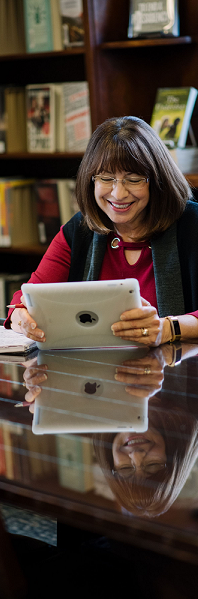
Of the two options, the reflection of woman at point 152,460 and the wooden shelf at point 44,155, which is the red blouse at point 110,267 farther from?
the wooden shelf at point 44,155

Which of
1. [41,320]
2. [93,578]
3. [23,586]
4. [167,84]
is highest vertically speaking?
[167,84]

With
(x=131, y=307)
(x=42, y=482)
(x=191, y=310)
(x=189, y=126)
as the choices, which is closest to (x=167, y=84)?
(x=189, y=126)

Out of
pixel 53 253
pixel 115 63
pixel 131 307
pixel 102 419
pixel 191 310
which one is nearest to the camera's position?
pixel 102 419

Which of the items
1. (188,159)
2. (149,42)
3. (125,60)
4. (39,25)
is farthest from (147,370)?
(39,25)

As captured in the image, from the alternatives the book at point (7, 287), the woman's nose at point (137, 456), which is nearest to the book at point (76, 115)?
the book at point (7, 287)

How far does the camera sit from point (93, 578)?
105 cm

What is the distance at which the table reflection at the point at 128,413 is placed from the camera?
0.77m

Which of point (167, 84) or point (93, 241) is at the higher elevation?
point (167, 84)

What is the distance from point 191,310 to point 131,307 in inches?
17.0

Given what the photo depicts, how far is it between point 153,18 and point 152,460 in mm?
1994

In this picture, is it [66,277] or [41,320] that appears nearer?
[41,320]

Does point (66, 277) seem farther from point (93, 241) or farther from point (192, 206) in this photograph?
point (192, 206)

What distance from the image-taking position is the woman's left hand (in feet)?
4.22

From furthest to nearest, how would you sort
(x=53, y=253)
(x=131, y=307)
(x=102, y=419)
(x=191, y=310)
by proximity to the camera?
(x=53, y=253), (x=191, y=310), (x=131, y=307), (x=102, y=419)
